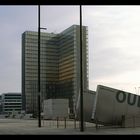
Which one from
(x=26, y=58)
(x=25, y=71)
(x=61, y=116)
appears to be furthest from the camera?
(x=25, y=71)

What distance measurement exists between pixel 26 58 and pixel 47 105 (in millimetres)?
20144

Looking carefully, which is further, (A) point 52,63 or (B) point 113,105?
(A) point 52,63

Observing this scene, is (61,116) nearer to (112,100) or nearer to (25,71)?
→ (25,71)

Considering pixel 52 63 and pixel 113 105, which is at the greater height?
pixel 52 63

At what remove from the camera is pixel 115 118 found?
111 ft

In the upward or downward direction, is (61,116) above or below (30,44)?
below

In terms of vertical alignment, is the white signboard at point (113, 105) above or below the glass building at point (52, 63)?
below

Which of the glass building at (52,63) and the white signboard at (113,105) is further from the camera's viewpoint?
the glass building at (52,63)

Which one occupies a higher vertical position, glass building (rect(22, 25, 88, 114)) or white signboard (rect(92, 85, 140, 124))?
glass building (rect(22, 25, 88, 114))

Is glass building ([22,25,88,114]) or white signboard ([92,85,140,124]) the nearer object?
white signboard ([92,85,140,124])
